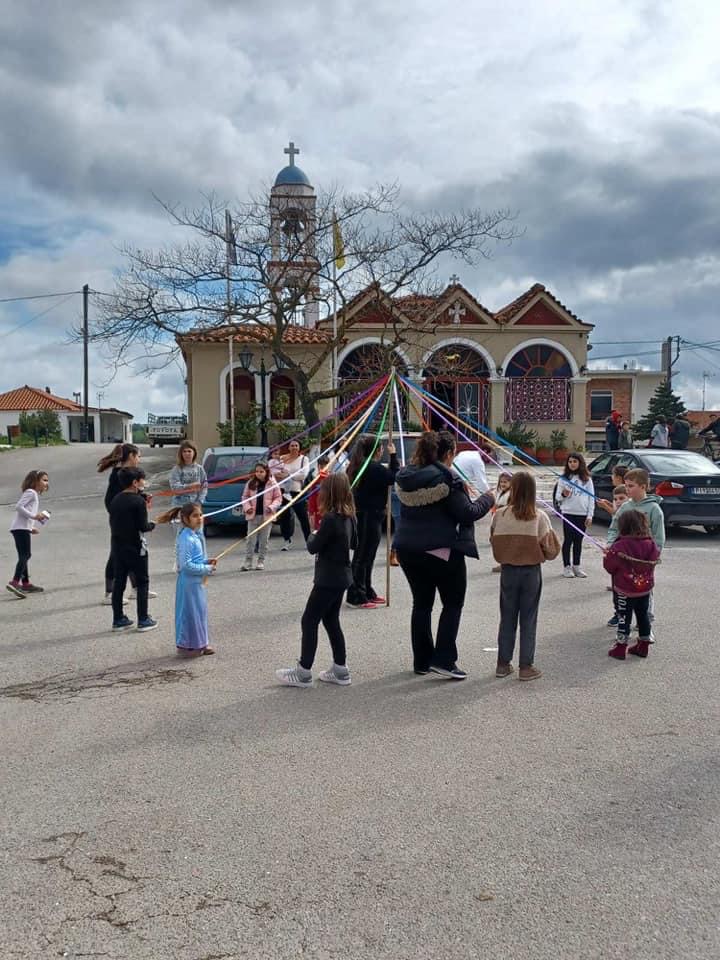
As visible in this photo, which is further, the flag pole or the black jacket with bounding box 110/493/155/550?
the flag pole

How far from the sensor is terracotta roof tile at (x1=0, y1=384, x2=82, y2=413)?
66562mm

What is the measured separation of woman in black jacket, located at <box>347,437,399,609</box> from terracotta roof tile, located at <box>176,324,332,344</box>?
1480cm

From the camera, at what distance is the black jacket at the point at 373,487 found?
340 inches

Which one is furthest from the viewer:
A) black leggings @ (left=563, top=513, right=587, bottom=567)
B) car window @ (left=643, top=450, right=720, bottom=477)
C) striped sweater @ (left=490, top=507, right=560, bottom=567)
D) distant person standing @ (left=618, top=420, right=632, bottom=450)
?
distant person standing @ (left=618, top=420, right=632, bottom=450)

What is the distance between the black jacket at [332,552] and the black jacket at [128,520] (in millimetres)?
2401

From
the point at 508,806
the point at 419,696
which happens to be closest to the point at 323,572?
the point at 419,696

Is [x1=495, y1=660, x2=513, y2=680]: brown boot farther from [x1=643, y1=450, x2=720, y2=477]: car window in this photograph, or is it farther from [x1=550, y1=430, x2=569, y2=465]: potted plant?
[x1=550, y1=430, x2=569, y2=465]: potted plant

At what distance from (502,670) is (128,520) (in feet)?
12.6

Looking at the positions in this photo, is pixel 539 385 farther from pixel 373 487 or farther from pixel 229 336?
pixel 373 487

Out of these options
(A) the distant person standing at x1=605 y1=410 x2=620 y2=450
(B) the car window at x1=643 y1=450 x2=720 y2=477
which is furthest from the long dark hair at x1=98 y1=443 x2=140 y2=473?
(A) the distant person standing at x1=605 y1=410 x2=620 y2=450

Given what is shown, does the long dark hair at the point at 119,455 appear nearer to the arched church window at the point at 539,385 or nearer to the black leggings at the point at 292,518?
the black leggings at the point at 292,518

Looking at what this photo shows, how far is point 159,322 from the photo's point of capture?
2139cm

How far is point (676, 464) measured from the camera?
47.8 feet

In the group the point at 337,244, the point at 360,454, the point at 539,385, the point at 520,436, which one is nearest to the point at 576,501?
the point at 360,454
